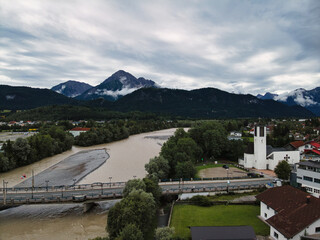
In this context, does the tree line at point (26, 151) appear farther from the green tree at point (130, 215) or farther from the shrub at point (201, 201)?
the shrub at point (201, 201)

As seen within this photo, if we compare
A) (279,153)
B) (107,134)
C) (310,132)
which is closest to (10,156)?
(107,134)

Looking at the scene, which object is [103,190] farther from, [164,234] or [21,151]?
[21,151]

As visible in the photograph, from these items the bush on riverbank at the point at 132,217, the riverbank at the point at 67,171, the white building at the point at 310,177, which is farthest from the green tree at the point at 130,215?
the riverbank at the point at 67,171

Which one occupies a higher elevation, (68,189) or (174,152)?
(174,152)

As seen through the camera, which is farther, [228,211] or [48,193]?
[48,193]

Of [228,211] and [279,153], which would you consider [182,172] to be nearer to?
[228,211]

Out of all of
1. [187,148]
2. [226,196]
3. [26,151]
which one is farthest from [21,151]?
[226,196]

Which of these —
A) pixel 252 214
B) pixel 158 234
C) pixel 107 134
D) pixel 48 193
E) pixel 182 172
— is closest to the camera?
pixel 158 234
